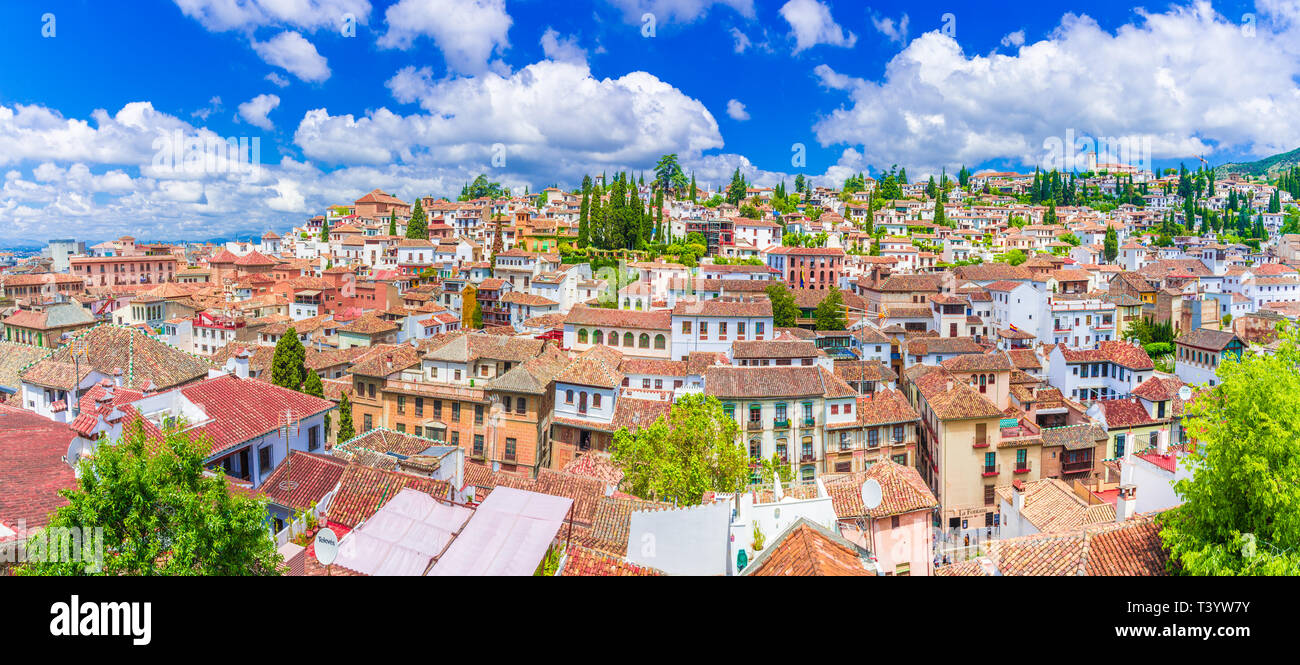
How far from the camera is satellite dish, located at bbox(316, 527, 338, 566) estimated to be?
7.48 metres

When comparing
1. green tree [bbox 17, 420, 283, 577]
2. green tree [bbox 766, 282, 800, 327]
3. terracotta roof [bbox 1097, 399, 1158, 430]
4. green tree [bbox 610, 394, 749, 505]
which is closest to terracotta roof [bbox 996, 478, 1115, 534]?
green tree [bbox 610, 394, 749, 505]

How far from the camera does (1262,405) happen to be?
752cm

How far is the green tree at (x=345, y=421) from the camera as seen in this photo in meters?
27.7

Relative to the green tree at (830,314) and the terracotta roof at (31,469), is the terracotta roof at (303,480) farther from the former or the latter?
the green tree at (830,314)

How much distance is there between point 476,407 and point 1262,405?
77.6 feet

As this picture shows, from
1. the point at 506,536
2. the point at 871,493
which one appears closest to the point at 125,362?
the point at 506,536

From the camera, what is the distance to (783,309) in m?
44.6

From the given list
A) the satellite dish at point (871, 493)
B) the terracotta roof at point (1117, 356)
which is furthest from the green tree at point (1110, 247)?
the satellite dish at point (871, 493)

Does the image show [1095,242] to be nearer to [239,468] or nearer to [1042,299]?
[1042,299]

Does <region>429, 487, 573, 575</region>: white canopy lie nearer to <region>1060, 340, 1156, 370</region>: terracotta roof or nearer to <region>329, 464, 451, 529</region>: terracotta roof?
<region>329, 464, 451, 529</region>: terracotta roof

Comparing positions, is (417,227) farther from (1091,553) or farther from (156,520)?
(1091,553)

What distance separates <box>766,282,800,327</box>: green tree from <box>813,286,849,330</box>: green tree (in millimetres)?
1504

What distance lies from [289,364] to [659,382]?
51.9 feet
